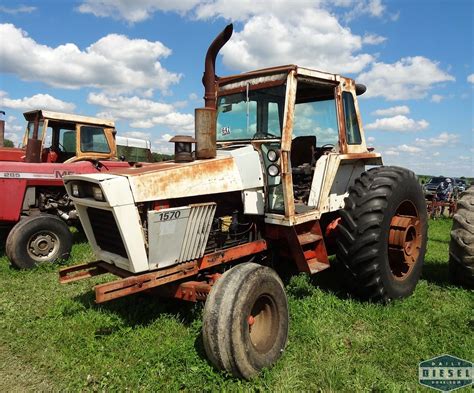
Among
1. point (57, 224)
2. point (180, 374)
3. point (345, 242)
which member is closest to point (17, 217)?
point (57, 224)

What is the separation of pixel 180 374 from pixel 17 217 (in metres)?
5.21

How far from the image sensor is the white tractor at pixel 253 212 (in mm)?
3373

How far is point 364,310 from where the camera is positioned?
14.7ft

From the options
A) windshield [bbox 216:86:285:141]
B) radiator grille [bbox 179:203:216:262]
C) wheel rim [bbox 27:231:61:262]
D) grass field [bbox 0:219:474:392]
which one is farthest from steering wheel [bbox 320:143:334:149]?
wheel rim [bbox 27:231:61:262]

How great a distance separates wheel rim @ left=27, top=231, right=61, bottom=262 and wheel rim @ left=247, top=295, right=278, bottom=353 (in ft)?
14.3

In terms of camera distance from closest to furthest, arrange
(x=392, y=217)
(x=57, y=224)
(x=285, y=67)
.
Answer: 1. (x=285, y=67)
2. (x=392, y=217)
3. (x=57, y=224)

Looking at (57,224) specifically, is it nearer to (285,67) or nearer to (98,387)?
(98,387)

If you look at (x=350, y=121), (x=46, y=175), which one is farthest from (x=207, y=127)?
(x=46, y=175)

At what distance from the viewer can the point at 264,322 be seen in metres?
3.62

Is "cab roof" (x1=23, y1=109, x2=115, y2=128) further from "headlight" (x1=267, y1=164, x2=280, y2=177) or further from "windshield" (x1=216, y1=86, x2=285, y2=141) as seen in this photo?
"headlight" (x1=267, y1=164, x2=280, y2=177)

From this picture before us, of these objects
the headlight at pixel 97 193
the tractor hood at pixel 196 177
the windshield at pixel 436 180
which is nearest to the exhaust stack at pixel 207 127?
the tractor hood at pixel 196 177

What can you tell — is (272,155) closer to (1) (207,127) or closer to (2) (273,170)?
(2) (273,170)

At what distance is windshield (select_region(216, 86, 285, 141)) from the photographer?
4395 millimetres

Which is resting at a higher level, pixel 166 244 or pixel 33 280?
pixel 166 244
